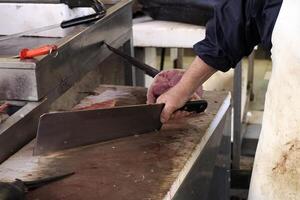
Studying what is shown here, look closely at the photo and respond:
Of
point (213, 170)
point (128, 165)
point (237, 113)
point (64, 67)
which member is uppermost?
point (64, 67)

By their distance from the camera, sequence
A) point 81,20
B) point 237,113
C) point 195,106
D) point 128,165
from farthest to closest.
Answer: point 237,113, point 81,20, point 195,106, point 128,165

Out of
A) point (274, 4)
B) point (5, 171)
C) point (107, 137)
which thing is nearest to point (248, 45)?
point (274, 4)

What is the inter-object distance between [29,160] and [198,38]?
1103 millimetres

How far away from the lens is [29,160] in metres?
1.04

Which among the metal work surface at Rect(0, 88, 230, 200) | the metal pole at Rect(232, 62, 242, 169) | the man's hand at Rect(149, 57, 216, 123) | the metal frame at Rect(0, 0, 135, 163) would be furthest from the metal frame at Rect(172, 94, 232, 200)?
the metal pole at Rect(232, 62, 242, 169)

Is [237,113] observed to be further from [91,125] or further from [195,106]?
[91,125]

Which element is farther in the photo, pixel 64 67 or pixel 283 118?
pixel 64 67

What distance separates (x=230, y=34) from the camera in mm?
1152

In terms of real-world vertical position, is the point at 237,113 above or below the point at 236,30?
below

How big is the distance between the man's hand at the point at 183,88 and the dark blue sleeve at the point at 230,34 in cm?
2

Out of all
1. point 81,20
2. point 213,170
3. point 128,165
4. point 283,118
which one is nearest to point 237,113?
point 213,170

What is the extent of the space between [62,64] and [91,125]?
0.65 ft

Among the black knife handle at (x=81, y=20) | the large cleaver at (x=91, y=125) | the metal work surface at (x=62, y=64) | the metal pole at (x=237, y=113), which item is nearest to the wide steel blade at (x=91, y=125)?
the large cleaver at (x=91, y=125)

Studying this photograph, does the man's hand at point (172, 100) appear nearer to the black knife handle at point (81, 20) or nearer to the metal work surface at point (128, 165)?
the metal work surface at point (128, 165)
